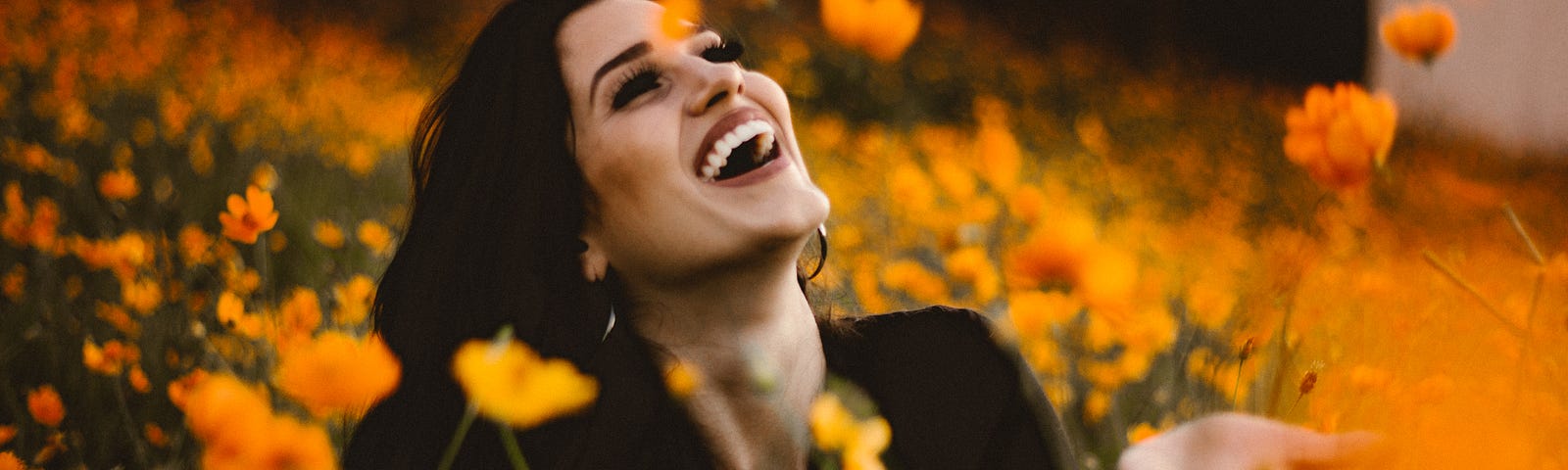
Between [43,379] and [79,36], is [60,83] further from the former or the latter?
[43,379]

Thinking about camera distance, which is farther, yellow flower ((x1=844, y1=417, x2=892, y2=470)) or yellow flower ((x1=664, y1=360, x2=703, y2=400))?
yellow flower ((x1=664, y1=360, x2=703, y2=400))

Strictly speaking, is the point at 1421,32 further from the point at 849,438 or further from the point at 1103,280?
the point at 849,438

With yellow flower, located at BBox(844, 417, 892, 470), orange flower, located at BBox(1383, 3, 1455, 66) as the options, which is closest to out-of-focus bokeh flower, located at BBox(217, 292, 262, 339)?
yellow flower, located at BBox(844, 417, 892, 470)

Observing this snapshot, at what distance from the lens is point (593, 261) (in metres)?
0.79

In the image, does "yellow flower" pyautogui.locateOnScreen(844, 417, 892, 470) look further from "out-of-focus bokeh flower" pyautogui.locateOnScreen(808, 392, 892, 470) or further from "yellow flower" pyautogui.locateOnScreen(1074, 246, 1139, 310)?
"yellow flower" pyautogui.locateOnScreen(1074, 246, 1139, 310)

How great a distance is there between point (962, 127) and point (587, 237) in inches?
130

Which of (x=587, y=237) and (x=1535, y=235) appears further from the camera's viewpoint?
(x=1535, y=235)

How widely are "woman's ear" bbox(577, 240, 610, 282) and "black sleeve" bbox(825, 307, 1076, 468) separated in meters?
0.21

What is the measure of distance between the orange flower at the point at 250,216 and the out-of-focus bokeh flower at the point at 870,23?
442 mm

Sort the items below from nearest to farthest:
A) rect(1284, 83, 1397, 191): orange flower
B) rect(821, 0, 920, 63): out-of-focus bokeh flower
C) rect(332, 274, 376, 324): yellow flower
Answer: rect(1284, 83, 1397, 191): orange flower → rect(821, 0, 920, 63): out-of-focus bokeh flower → rect(332, 274, 376, 324): yellow flower

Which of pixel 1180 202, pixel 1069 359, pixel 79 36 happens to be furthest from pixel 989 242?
pixel 79 36

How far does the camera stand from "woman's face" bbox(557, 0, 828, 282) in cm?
68

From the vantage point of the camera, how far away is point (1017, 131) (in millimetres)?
3566

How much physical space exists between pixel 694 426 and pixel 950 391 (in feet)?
0.72
